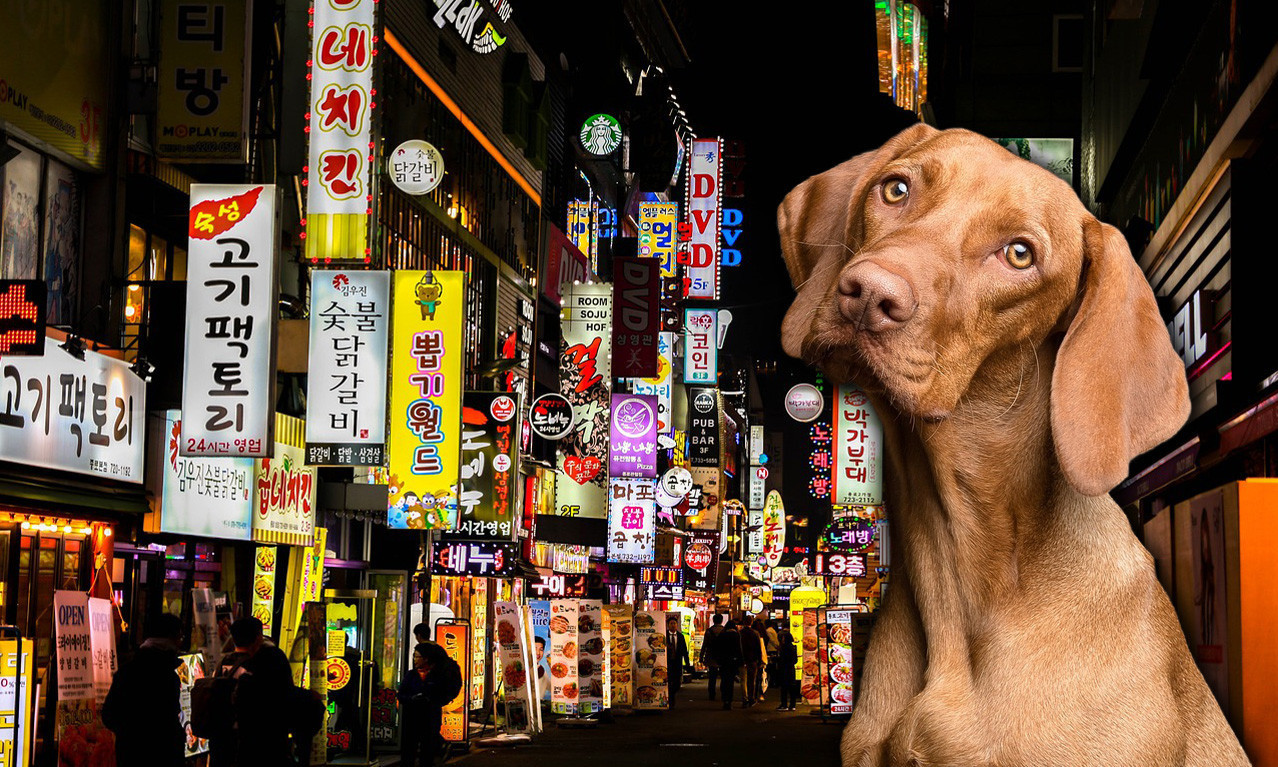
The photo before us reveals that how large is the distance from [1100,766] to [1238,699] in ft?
1.45

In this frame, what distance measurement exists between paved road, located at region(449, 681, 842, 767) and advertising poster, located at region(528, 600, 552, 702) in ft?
3.57

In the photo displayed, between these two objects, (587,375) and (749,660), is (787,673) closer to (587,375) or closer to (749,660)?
(749,660)

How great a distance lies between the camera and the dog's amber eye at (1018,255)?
2131 millimetres

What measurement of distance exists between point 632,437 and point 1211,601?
33180 mm

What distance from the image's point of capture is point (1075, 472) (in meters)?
2.05

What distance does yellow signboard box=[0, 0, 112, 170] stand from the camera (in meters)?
14.0

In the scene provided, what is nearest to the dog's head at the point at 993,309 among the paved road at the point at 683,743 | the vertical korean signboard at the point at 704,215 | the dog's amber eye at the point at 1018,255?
the dog's amber eye at the point at 1018,255

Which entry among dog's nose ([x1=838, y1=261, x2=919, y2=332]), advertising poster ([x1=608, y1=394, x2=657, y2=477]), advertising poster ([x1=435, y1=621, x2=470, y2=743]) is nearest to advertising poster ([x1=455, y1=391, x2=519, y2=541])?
advertising poster ([x1=435, y1=621, x2=470, y2=743])

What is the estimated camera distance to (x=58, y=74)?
14977mm

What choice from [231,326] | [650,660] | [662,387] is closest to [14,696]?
[231,326]

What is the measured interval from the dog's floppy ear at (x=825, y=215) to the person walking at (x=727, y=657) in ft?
107

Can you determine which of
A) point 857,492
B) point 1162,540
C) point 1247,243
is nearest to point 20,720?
point 1247,243

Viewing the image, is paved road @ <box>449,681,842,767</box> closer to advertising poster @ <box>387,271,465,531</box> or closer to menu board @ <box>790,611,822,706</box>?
menu board @ <box>790,611,822,706</box>

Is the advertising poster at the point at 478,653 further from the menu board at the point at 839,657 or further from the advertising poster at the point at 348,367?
the menu board at the point at 839,657
